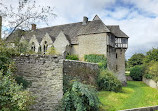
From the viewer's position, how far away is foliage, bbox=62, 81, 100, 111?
30.2 ft

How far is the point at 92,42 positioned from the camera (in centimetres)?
2542

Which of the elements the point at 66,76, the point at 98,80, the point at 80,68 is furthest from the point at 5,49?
the point at 98,80

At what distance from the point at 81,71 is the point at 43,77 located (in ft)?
24.1

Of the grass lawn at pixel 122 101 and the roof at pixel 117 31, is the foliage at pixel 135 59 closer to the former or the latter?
the roof at pixel 117 31

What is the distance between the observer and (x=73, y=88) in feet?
32.1

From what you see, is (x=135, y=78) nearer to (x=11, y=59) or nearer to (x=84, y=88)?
(x=84, y=88)

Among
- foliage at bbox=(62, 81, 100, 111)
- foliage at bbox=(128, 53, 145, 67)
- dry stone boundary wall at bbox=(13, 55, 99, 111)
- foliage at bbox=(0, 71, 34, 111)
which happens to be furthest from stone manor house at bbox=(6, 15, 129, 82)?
foliage at bbox=(128, 53, 145, 67)

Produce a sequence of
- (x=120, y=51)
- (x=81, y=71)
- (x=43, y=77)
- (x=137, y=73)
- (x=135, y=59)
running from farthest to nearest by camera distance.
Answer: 1. (x=135, y=59)
2. (x=137, y=73)
3. (x=120, y=51)
4. (x=81, y=71)
5. (x=43, y=77)

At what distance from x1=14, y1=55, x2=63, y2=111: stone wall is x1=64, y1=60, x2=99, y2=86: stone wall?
4.26 m

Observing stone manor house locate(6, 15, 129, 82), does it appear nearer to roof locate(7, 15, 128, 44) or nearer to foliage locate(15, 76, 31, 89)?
roof locate(7, 15, 128, 44)

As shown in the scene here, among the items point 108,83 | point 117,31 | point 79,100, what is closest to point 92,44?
point 117,31

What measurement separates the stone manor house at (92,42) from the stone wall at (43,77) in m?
15.2

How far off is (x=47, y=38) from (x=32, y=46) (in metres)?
4.16

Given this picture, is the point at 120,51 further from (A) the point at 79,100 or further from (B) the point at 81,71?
(A) the point at 79,100
